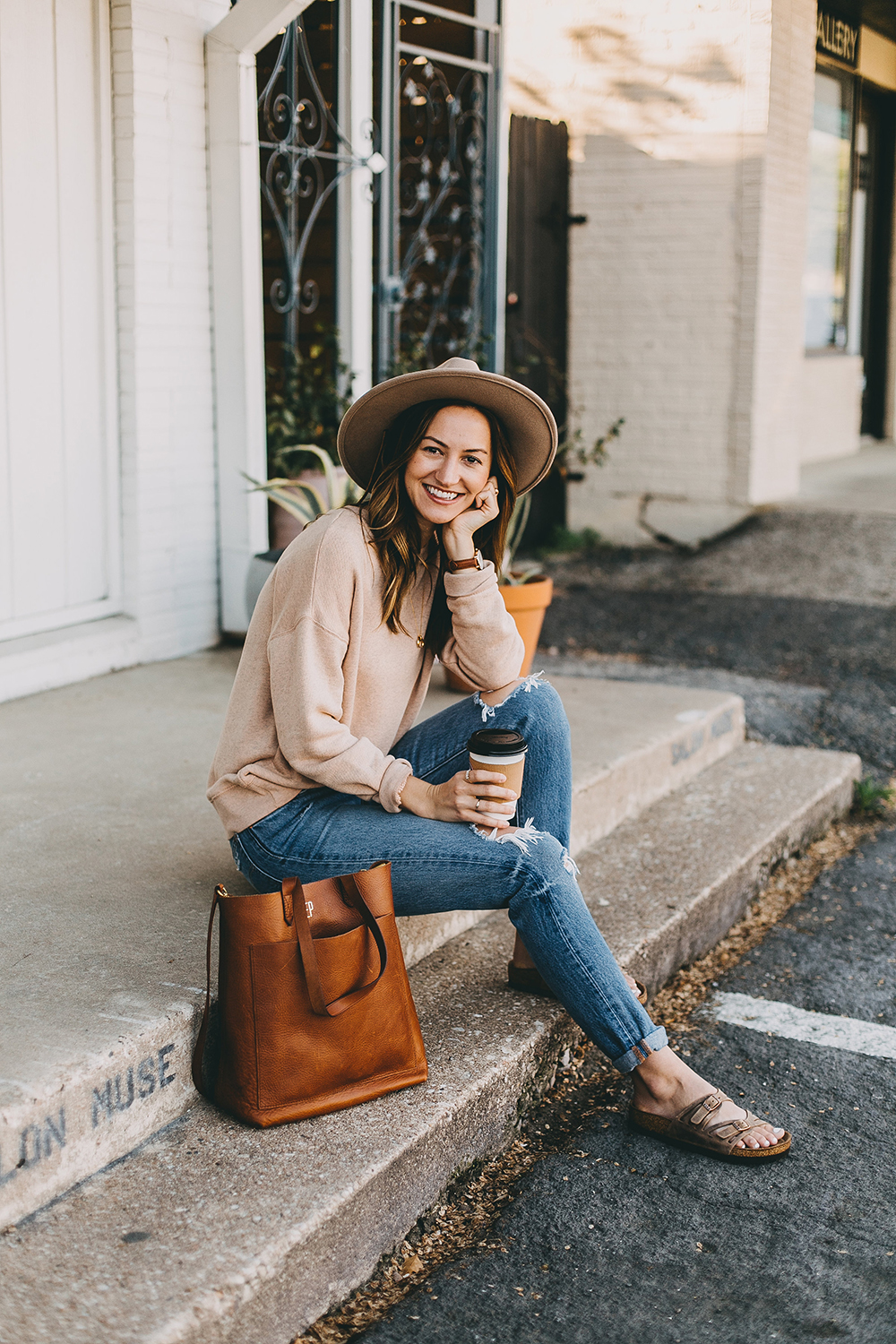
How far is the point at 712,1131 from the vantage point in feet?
8.11

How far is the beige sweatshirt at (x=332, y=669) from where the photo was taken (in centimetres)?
243

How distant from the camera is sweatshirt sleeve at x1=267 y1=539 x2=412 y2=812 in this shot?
7.89 ft

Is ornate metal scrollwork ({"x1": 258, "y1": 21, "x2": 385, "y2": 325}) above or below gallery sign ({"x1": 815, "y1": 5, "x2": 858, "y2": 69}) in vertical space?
below

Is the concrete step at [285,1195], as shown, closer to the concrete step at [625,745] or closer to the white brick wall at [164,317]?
the concrete step at [625,745]

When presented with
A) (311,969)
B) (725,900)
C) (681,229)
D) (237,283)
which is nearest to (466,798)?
(311,969)

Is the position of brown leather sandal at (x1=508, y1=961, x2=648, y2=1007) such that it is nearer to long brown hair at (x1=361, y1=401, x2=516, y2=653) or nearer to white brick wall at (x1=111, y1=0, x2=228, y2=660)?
long brown hair at (x1=361, y1=401, x2=516, y2=653)

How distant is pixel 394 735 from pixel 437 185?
4853 mm

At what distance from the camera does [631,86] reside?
8.12 metres

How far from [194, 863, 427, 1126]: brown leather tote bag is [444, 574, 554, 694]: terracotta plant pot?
226cm

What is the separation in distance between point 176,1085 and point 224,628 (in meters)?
2.97

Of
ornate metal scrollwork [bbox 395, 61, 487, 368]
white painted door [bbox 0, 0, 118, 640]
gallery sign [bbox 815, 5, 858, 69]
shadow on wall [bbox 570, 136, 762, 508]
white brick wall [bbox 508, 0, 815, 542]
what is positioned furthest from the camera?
gallery sign [bbox 815, 5, 858, 69]

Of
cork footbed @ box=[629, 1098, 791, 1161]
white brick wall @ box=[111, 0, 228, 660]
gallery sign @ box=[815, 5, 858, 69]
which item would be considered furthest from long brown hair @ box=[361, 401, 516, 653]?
gallery sign @ box=[815, 5, 858, 69]

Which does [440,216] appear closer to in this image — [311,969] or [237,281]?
→ [237,281]

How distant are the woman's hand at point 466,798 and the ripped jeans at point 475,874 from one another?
0.9 inches
